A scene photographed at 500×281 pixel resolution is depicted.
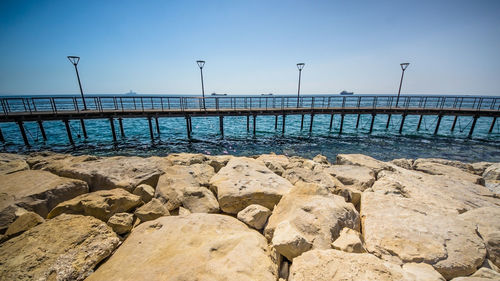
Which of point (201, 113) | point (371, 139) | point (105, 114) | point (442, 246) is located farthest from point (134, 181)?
point (371, 139)

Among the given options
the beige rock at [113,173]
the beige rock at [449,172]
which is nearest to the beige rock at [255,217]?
the beige rock at [113,173]

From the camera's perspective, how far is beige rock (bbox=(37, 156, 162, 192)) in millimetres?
5127

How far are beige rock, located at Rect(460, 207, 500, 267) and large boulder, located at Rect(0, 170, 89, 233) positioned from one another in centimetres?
857

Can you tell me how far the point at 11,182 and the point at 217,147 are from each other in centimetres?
1395

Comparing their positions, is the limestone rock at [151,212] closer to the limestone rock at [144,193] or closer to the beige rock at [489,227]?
the limestone rock at [144,193]

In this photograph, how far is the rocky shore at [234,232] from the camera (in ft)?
8.09

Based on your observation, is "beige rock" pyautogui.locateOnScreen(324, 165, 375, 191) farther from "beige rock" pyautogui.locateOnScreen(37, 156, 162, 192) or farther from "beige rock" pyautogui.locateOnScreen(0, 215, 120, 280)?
"beige rock" pyautogui.locateOnScreen(0, 215, 120, 280)

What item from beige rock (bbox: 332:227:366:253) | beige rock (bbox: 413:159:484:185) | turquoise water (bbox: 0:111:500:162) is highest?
beige rock (bbox: 332:227:366:253)

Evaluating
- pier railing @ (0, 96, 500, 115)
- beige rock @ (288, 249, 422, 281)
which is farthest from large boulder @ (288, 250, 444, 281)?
pier railing @ (0, 96, 500, 115)

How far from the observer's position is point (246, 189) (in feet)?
15.3

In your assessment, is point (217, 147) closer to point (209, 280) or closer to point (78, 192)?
point (78, 192)

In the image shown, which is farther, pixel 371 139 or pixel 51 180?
pixel 371 139

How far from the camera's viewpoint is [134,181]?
17.2 ft

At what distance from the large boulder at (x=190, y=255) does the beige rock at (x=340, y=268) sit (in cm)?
42
